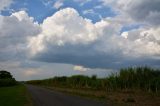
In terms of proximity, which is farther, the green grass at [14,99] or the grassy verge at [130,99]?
the green grass at [14,99]

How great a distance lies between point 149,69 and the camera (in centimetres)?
4300

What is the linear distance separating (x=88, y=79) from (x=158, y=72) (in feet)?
94.9

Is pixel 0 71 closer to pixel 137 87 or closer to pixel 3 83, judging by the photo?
pixel 3 83

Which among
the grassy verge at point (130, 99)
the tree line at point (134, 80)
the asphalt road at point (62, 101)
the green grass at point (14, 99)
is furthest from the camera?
the tree line at point (134, 80)

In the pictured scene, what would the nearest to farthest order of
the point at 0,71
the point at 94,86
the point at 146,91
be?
the point at 146,91
the point at 94,86
the point at 0,71

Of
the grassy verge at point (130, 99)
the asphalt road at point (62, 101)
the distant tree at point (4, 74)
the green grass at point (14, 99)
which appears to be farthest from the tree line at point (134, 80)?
the distant tree at point (4, 74)

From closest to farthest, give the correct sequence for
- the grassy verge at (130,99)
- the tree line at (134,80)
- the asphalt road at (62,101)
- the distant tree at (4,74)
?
the asphalt road at (62,101) → the grassy verge at (130,99) → the tree line at (134,80) → the distant tree at (4,74)

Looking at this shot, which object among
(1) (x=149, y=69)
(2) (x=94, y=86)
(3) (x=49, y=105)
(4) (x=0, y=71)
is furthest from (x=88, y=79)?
(4) (x=0, y=71)

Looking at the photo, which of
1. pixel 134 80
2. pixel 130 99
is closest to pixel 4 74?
pixel 134 80

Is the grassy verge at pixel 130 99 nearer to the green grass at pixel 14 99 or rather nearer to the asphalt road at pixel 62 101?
the asphalt road at pixel 62 101

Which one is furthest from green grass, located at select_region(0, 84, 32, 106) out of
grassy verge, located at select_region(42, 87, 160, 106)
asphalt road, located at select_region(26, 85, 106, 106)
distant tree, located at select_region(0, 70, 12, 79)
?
distant tree, located at select_region(0, 70, 12, 79)

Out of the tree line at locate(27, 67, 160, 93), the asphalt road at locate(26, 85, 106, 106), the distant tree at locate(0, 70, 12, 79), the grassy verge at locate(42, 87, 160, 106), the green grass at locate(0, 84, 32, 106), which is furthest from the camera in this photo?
the distant tree at locate(0, 70, 12, 79)

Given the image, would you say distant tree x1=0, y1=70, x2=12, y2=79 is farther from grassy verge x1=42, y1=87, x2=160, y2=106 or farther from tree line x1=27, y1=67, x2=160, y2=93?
grassy verge x1=42, y1=87, x2=160, y2=106

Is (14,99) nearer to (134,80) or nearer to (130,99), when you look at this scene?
(130,99)
